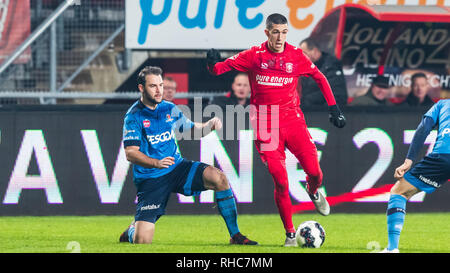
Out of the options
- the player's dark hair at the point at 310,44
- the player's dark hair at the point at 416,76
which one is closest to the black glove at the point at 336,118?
the player's dark hair at the point at 310,44

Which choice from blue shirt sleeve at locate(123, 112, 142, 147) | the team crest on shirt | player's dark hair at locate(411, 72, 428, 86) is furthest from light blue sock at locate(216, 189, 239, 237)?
player's dark hair at locate(411, 72, 428, 86)

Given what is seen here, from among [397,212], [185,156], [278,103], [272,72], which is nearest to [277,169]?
[278,103]

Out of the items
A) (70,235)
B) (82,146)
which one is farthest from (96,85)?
(70,235)

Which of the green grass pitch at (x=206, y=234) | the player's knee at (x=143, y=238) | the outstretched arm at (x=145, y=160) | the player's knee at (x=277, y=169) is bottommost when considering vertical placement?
the green grass pitch at (x=206, y=234)

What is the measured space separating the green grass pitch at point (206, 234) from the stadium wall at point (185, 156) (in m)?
0.20

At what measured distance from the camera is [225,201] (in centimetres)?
1026

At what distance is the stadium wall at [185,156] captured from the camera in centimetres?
1321

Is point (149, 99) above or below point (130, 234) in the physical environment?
above

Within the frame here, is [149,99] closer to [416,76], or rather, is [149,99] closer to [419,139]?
[419,139]

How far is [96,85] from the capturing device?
16594 mm

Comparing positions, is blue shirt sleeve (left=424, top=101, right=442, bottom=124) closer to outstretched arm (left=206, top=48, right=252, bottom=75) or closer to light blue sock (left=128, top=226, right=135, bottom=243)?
outstretched arm (left=206, top=48, right=252, bottom=75)

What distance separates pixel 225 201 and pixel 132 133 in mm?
1163

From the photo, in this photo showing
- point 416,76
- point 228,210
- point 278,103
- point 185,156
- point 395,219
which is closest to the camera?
point 395,219

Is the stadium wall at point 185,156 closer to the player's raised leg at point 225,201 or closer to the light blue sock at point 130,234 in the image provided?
the light blue sock at point 130,234
